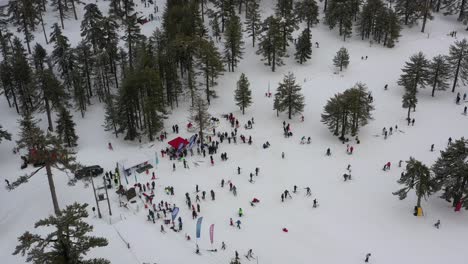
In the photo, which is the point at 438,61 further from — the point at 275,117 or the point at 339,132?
the point at 275,117

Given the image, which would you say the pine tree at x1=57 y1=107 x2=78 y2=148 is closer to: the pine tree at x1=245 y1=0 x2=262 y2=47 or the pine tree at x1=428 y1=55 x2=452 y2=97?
the pine tree at x1=245 y1=0 x2=262 y2=47

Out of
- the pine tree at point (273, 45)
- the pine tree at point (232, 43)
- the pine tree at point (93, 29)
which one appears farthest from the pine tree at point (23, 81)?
the pine tree at point (273, 45)

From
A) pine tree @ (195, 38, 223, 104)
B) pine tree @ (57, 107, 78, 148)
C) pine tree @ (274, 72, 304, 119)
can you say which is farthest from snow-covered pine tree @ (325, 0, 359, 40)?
pine tree @ (57, 107, 78, 148)

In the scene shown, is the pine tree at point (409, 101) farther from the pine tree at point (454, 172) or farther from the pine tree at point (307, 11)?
the pine tree at point (307, 11)

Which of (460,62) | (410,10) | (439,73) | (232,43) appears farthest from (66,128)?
(410,10)

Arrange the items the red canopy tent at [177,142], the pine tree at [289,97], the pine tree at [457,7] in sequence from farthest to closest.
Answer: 1. the pine tree at [457,7]
2. the pine tree at [289,97]
3. the red canopy tent at [177,142]

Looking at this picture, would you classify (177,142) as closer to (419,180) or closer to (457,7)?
(419,180)
